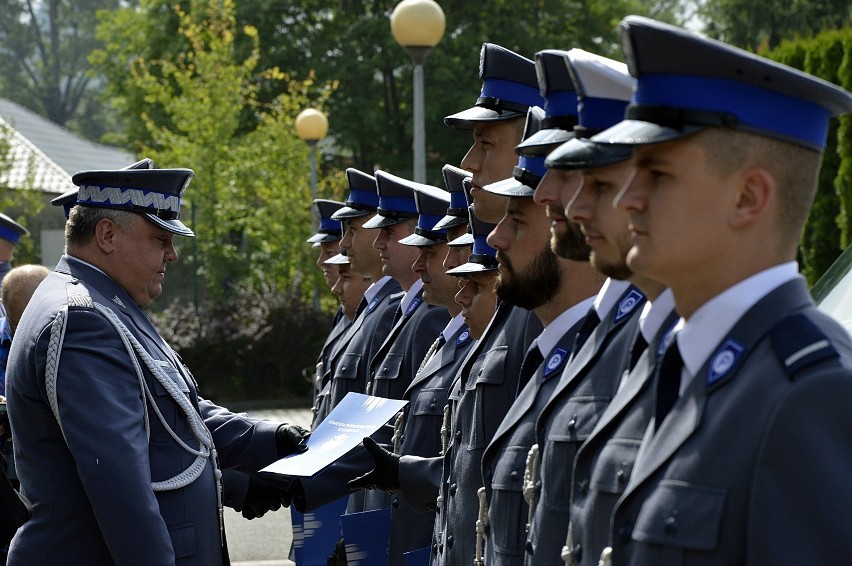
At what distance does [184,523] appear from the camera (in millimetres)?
4160

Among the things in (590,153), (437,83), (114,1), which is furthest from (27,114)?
(590,153)

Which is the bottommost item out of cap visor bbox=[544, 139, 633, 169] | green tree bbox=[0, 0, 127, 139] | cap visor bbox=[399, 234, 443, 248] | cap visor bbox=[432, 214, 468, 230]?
green tree bbox=[0, 0, 127, 139]

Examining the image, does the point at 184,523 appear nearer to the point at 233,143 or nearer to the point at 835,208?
the point at 835,208

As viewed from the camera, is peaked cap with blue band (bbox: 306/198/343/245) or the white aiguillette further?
peaked cap with blue band (bbox: 306/198/343/245)

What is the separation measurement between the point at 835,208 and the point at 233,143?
37.2ft

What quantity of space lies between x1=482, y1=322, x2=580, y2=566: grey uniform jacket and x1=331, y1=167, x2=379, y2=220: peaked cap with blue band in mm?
4460

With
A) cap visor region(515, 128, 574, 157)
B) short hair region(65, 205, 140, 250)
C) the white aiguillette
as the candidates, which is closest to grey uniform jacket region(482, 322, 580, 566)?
cap visor region(515, 128, 574, 157)

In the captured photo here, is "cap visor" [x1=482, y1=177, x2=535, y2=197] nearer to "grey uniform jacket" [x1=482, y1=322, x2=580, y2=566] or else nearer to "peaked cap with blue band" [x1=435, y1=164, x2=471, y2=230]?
"grey uniform jacket" [x1=482, y1=322, x2=580, y2=566]

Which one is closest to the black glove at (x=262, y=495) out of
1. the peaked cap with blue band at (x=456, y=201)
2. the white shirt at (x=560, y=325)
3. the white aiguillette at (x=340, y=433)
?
the white aiguillette at (x=340, y=433)

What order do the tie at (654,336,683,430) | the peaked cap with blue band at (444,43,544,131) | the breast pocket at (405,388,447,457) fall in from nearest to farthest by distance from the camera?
1. the tie at (654,336,683,430)
2. the peaked cap with blue band at (444,43,544,131)
3. the breast pocket at (405,388,447,457)

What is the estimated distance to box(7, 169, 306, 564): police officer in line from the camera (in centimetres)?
388

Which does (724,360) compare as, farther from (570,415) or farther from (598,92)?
(598,92)

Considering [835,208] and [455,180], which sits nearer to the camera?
[455,180]

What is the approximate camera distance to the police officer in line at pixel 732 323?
1989 mm
